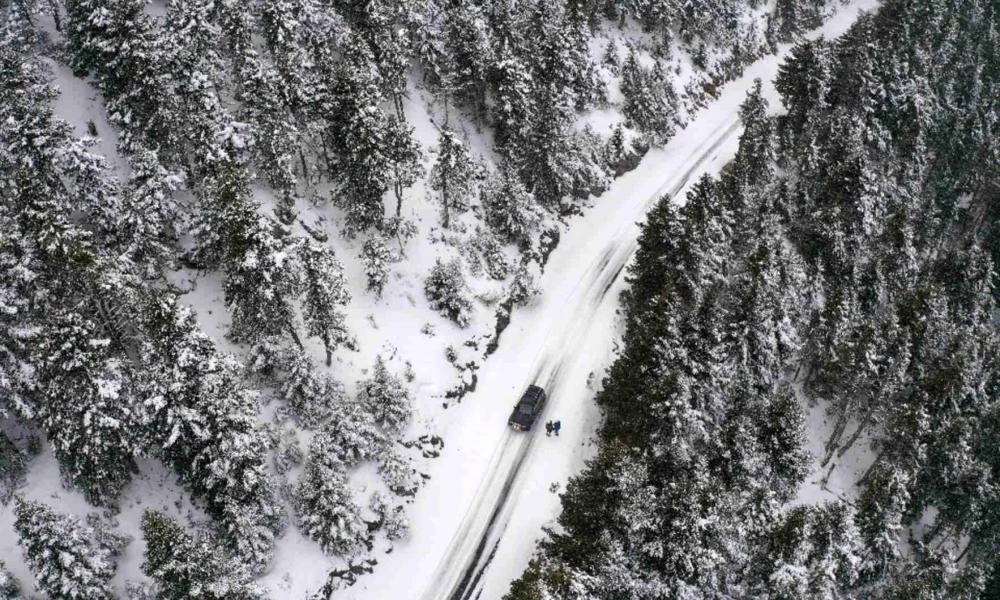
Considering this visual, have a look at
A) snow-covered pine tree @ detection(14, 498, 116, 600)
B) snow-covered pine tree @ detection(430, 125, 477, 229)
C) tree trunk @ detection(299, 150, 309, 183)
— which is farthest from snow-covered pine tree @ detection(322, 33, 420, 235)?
snow-covered pine tree @ detection(14, 498, 116, 600)

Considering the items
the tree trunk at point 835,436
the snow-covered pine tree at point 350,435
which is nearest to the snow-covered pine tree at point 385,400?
the snow-covered pine tree at point 350,435

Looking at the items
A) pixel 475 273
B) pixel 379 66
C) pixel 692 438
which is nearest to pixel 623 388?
pixel 692 438

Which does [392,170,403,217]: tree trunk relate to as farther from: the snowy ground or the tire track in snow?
the tire track in snow

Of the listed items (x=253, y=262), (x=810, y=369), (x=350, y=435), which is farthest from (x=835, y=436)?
(x=253, y=262)

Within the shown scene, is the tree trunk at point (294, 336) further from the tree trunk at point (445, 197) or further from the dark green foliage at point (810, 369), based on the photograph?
the dark green foliage at point (810, 369)

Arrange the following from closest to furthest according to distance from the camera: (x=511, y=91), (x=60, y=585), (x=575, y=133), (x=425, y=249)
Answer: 1. (x=60, y=585)
2. (x=425, y=249)
3. (x=511, y=91)
4. (x=575, y=133)

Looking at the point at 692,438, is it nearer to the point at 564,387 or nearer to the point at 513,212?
the point at 564,387
